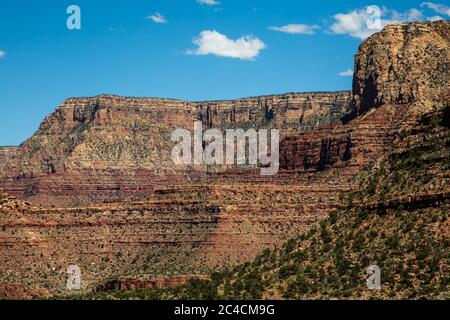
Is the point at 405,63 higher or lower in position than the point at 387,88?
higher

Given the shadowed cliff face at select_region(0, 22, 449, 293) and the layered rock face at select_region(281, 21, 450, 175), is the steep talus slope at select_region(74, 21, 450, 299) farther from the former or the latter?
the layered rock face at select_region(281, 21, 450, 175)

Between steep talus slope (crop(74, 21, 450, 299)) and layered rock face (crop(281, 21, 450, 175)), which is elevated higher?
layered rock face (crop(281, 21, 450, 175))

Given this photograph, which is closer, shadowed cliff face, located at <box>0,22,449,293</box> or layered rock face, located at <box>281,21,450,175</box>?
layered rock face, located at <box>281,21,450,175</box>

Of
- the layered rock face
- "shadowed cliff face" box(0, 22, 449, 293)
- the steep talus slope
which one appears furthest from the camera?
"shadowed cliff face" box(0, 22, 449, 293)

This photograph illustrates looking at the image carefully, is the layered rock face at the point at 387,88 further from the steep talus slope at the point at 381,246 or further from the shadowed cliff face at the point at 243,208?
the steep talus slope at the point at 381,246

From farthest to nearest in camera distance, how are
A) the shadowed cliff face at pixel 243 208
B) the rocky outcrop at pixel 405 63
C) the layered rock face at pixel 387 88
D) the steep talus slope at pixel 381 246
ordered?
1. the rocky outcrop at pixel 405 63
2. the shadowed cliff face at pixel 243 208
3. the layered rock face at pixel 387 88
4. the steep talus slope at pixel 381 246

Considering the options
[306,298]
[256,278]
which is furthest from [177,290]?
[306,298]

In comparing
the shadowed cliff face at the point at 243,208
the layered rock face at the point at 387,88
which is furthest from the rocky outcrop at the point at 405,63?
the shadowed cliff face at the point at 243,208

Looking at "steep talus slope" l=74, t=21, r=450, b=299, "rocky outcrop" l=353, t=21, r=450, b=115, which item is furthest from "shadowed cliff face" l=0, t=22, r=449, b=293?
"steep talus slope" l=74, t=21, r=450, b=299

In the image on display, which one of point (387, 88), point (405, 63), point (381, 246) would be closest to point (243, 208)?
point (387, 88)

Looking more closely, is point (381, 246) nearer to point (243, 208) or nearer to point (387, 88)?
point (243, 208)

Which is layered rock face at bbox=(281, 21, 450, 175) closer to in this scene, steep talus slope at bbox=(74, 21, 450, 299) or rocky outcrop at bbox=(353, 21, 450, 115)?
rocky outcrop at bbox=(353, 21, 450, 115)

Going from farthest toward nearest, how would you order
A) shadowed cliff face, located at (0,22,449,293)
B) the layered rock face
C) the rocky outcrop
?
the rocky outcrop
shadowed cliff face, located at (0,22,449,293)
the layered rock face
